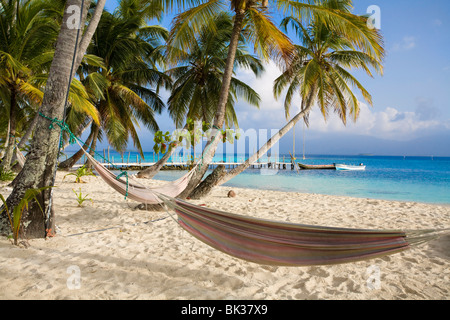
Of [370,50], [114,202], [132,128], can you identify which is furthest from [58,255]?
[132,128]

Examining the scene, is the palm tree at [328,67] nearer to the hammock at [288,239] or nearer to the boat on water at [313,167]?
the hammock at [288,239]

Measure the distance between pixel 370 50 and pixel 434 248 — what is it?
2.62 metres

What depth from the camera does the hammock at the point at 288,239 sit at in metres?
1.40

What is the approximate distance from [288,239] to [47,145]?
1978 mm

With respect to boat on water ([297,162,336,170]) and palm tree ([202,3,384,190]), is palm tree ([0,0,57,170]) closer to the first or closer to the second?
palm tree ([202,3,384,190])

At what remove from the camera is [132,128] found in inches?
314

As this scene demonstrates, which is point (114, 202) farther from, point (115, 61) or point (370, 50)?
point (115, 61)

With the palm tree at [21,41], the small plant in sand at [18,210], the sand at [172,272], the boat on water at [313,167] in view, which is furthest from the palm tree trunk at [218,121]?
the boat on water at [313,167]

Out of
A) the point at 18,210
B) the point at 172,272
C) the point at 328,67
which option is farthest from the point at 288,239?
the point at 328,67

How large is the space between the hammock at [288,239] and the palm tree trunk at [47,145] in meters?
1.21

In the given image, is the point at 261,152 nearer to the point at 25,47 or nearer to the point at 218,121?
the point at 218,121
